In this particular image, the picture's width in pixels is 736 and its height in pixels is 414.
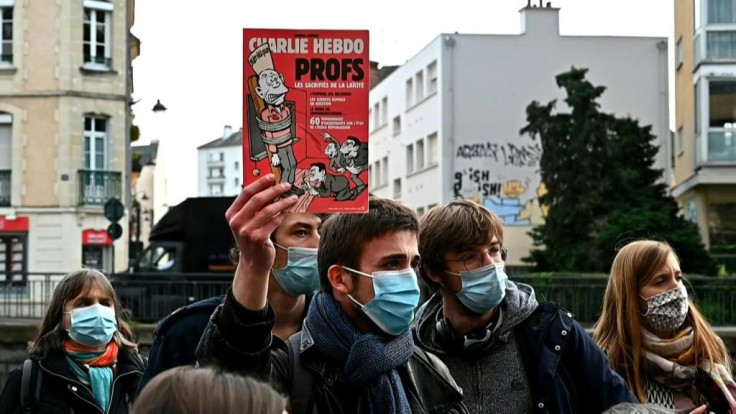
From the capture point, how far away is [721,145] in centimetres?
3881

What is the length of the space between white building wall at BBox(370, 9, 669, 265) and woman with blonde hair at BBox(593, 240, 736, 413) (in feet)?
159

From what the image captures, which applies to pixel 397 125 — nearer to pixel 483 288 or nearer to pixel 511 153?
pixel 511 153

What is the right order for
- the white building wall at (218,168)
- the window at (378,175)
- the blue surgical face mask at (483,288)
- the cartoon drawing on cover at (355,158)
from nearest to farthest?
the cartoon drawing on cover at (355,158)
the blue surgical face mask at (483,288)
the window at (378,175)
the white building wall at (218,168)

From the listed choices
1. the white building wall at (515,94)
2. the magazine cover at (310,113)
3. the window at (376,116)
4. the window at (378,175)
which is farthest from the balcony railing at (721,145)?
the magazine cover at (310,113)

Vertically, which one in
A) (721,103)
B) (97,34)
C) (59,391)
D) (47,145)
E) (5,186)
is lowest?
(59,391)

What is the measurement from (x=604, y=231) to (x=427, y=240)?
29706mm

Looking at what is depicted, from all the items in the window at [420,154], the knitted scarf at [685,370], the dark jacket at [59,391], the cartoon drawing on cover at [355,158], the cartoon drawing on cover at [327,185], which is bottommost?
the dark jacket at [59,391]

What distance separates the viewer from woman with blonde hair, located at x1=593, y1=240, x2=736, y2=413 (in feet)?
18.3

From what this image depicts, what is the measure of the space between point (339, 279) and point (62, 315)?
2.84 meters

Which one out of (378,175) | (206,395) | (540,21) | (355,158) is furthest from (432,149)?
(206,395)

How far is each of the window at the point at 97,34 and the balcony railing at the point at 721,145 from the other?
19.1m

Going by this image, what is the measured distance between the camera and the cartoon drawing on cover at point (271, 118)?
3938 mm

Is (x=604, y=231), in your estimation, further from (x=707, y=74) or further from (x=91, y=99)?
(x=91, y=99)

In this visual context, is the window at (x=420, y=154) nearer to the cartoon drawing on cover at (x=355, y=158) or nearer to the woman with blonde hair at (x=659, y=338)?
the woman with blonde hair at (x=659, y=338)
